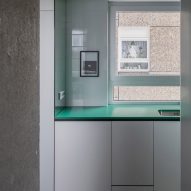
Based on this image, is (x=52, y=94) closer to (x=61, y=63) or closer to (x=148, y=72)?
(x=61, y=63)

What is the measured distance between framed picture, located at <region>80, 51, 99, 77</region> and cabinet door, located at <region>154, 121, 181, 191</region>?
1.02 meters

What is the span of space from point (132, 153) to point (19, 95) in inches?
76.3

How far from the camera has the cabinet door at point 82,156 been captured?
2609 mm

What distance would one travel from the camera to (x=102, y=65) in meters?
3.35

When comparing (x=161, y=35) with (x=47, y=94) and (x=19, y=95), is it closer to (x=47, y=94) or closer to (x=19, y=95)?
(x=47, y=94)

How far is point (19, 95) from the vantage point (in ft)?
2.72

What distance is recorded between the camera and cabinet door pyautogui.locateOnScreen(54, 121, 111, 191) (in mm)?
2609

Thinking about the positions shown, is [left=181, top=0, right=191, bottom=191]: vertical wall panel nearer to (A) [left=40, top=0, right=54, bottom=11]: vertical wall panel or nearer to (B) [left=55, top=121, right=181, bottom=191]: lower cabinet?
(B) [left=55, top=121, right=181, bottom=191]: lower cabinet

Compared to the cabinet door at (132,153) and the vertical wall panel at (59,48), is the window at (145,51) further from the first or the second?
the cabinet door at (132,153)

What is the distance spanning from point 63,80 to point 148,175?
1.25m

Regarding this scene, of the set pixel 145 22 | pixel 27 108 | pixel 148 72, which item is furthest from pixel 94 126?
pixel 27 108

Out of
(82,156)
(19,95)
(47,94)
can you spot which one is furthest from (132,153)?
(19,95)

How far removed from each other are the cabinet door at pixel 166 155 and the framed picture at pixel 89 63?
1.02m

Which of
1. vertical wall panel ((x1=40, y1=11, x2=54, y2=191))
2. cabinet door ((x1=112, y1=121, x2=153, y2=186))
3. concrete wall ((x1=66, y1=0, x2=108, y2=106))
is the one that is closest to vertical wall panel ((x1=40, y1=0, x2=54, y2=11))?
vertical wall panel ((x1=40, y1=11, x2=54, y2=191))
